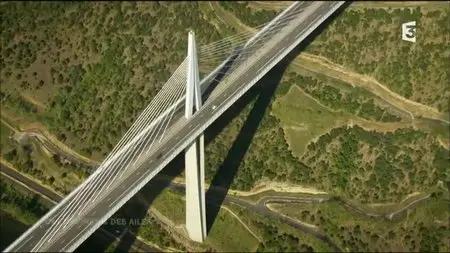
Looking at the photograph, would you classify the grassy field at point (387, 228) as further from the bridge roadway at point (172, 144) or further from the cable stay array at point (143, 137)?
the cable stay array at point (143, 137)

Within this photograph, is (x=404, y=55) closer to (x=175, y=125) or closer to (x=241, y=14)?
(x=241, y=14)

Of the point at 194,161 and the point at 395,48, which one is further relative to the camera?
the point at 395,48

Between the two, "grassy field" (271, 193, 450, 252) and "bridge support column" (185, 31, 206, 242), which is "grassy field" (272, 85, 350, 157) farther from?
"bridge support column" (185, 31, 206, 242)

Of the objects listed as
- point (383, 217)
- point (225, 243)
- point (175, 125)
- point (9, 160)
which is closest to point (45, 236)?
point (175, 125)

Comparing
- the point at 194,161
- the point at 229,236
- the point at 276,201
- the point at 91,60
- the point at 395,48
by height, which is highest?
the point at 395,48

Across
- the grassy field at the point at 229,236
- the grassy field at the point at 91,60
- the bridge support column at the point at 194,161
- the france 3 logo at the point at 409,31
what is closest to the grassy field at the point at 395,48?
the france 3 logo at the point at 409,31

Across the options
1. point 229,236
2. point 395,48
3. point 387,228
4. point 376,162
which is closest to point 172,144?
point 229,236

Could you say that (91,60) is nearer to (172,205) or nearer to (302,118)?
(172,205)

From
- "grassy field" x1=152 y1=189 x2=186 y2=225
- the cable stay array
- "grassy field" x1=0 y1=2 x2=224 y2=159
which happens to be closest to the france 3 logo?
the cable stay array
